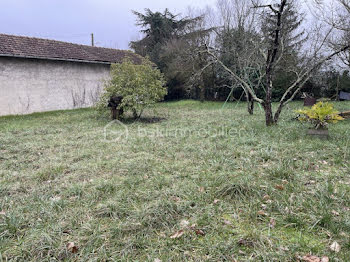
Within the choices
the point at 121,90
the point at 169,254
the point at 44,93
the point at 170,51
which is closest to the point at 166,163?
the point at 169,254

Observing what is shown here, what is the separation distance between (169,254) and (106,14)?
17.1 metres

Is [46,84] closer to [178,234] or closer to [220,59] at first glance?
[220,59]

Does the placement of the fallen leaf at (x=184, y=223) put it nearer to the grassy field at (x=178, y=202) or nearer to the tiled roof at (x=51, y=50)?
the grassy field at (x=178, y=202)

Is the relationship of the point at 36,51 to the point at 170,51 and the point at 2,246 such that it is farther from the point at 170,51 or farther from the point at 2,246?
the point at 2,246

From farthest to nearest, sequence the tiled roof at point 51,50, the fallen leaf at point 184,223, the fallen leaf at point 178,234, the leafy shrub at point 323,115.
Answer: the tiled roof at point 51,50 < the leafy shrub at point 323,115 < the fallen leaf at point 184,223 < the fallen leaf at point 178,234

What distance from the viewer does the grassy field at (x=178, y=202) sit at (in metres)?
1.85

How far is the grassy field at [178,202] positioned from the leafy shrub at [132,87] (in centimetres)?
390

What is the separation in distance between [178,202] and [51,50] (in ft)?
39.6

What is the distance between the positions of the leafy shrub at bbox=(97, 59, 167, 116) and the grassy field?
3898 mm

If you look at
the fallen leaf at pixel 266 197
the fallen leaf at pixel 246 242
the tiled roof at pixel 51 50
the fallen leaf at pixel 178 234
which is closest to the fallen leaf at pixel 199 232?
the fallen leaf at pixel 178 234

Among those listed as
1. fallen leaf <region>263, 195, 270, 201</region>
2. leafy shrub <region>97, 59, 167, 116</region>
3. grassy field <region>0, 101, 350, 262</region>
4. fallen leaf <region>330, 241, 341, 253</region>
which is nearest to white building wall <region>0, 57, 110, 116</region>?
leafy shrub <region>97, 59, 167, 116</region>

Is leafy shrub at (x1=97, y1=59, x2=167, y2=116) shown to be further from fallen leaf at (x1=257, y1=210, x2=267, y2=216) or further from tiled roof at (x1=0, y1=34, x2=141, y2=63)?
fallen leaf at (x1=257, y1=210, x2=267, y2=216)

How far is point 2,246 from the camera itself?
192 centimetres

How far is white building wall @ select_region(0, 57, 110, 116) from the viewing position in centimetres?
1032
